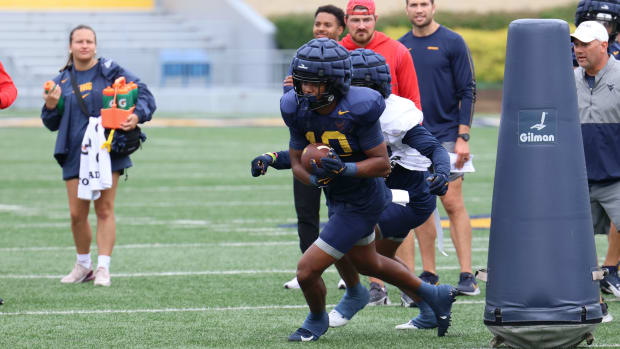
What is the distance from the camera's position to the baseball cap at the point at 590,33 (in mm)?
7145

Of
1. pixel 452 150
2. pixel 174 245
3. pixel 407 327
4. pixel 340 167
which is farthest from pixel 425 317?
pixel 174 245

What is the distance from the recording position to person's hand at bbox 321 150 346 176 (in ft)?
18.2

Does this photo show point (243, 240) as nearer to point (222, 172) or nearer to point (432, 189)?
point (432, 189)

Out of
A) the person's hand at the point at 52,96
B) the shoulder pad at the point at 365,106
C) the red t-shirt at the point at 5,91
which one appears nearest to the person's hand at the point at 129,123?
the person's hand at the point at 52,96

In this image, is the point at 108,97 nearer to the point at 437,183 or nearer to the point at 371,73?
the point at 371,73

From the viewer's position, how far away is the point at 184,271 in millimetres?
8703

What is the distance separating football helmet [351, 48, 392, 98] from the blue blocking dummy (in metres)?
0.79

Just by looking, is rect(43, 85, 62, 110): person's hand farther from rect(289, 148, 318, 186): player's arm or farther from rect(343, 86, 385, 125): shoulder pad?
rect(343, 86, 385, 125): shoulder pad

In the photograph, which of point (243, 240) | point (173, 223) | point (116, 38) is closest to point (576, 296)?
point (243, 240)

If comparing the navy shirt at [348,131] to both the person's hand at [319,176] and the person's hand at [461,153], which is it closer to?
the person's hand at [319,176]

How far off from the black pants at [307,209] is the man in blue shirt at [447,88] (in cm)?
89

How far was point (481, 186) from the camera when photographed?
14922 mm

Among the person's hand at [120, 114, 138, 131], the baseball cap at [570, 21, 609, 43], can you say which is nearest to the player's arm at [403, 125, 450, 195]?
the baseball cap at [570, 21, 609, 43]

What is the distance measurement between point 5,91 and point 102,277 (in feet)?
4.80
